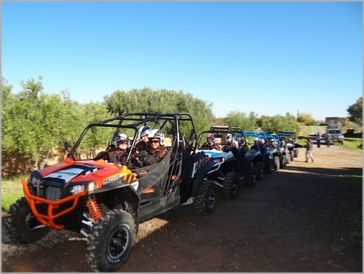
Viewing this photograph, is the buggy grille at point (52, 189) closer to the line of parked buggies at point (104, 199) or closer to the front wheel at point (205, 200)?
the line of parked buggies at point (104, 199)

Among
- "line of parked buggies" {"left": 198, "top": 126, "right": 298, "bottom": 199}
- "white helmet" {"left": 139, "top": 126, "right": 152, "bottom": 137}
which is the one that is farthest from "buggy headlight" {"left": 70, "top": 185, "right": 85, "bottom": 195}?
"line of parked buggies" {"left": 198, "top": 126, "right": 298, "bottom": 199}

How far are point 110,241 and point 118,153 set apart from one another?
1.73 metres

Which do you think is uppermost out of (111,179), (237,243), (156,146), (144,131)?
(144,131)

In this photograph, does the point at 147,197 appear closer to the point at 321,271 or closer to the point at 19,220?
the point at 19,220

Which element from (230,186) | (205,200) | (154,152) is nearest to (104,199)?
(154,152)

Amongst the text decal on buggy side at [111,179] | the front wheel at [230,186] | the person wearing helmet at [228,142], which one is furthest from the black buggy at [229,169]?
the text decal on buggy side at [111,179]

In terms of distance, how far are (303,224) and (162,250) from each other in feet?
8.89

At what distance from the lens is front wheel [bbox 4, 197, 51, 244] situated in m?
3.96

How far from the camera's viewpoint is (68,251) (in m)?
4.11

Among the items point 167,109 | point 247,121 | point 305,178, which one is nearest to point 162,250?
point 305,178

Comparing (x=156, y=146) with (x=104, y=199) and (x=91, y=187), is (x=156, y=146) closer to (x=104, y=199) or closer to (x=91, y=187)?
(x=104, y=199)

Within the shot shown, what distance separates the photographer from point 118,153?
4.99m

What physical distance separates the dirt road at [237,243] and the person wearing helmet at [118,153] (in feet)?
4.24

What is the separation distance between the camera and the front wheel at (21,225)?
3.96 meters
